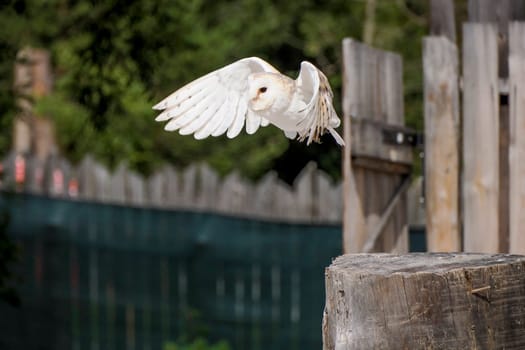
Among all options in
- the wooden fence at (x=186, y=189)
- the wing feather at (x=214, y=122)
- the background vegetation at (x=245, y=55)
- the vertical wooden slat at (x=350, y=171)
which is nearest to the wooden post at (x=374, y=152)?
the vertical wooden slat at (x=350, y=171)

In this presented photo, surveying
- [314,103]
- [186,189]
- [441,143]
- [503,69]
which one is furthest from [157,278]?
[314,103]

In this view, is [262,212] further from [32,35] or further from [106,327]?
[32,35]

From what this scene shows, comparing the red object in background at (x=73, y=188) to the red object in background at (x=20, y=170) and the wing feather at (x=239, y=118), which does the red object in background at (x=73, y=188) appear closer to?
the red object in background at (x=20, y=170)

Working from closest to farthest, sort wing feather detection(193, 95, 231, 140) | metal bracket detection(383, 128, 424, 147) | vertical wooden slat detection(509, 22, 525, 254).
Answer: wing feather detection(193, 95, 231, 140), vertical wooden slat detection(509, 22, 525, 254), metal bracket detection(383, 128, 424, 147)

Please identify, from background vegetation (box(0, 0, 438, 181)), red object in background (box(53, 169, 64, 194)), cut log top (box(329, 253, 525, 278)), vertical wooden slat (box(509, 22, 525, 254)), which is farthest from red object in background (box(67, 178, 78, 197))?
cut log top (box(329, 253, 525, 278))

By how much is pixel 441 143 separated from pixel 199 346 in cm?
272

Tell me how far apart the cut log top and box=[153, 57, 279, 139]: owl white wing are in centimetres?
72

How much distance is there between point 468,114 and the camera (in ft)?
16.8

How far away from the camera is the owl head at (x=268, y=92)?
3.54 metres

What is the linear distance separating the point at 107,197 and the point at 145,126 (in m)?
4.71

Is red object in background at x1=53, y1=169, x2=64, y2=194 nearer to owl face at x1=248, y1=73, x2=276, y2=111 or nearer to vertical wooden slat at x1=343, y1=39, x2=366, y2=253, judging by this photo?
vertical wooden slat at x1=343, y1=39, x2=366, y2=253

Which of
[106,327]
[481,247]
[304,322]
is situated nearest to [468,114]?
[481,247]

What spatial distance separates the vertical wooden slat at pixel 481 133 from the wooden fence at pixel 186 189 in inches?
82.7

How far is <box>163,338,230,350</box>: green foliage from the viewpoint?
736cm
